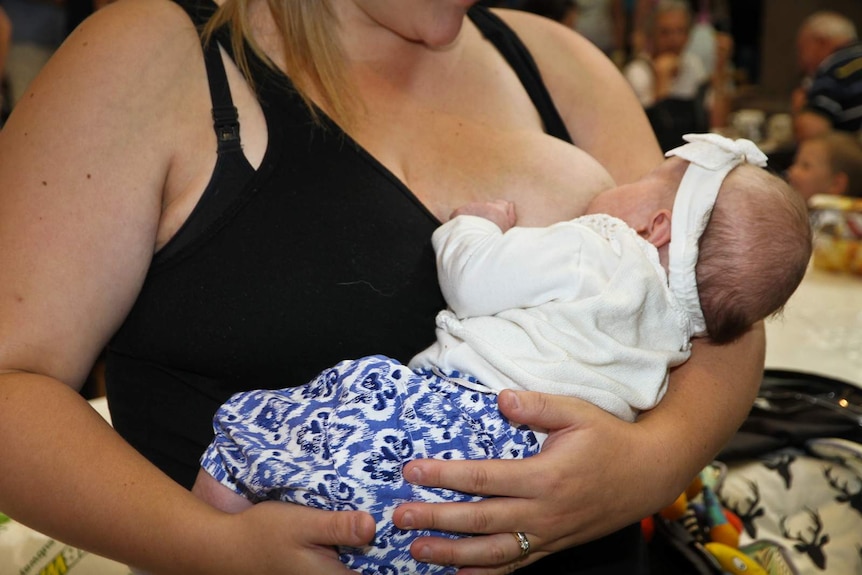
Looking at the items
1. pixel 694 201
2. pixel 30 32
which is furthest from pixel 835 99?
pixel 694 201

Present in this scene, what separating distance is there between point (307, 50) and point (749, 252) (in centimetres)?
65

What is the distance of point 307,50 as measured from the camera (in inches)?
47.9

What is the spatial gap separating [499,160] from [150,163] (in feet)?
1.68

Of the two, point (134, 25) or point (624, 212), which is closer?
point (134, 25)

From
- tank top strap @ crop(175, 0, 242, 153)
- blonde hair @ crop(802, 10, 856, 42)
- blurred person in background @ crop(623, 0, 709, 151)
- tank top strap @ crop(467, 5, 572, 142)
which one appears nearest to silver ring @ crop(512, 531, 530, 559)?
tank top strap @ crop(175, 0, 242, 153)

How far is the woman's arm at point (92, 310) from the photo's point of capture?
3.18 feet

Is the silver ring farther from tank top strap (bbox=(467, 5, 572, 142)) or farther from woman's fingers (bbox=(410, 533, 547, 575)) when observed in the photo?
tank top strap (bbox=(467, 5, 572, 142))

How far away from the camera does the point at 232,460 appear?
41.6 inches

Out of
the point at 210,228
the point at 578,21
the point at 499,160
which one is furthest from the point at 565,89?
the point at 578,21

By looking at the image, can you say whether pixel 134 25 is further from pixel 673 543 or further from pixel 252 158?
pixel 673 543

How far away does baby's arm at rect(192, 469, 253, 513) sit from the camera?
1087 mm

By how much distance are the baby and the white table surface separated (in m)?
0.95

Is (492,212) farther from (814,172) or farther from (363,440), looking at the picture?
(814,172)

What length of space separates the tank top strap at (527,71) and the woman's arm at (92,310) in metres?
0.64
